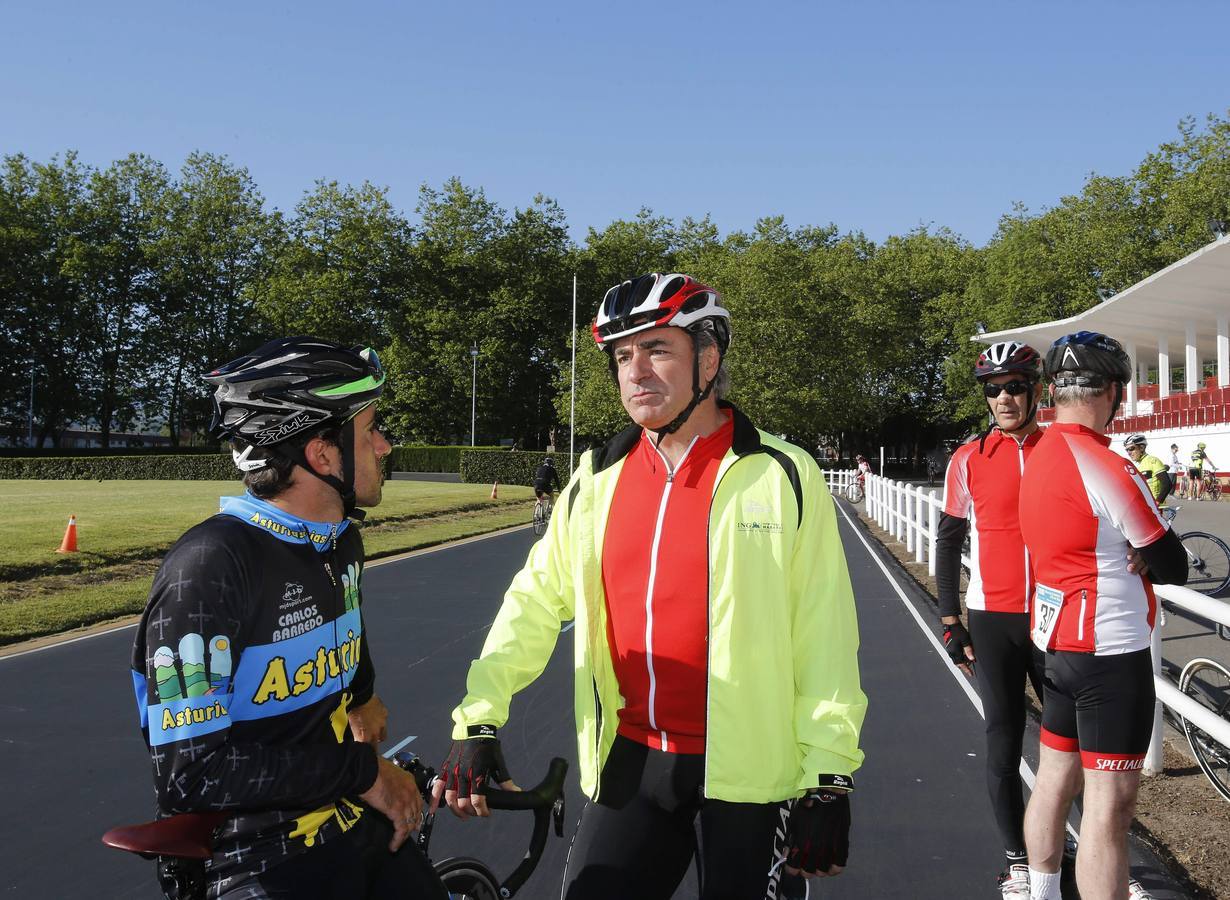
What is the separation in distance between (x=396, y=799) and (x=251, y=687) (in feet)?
1.51

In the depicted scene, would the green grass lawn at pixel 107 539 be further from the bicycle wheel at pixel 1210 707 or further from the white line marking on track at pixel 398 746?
the bicycle wheel at pixel 1210 707

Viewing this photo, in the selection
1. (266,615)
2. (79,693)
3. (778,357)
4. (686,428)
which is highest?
(778,357)

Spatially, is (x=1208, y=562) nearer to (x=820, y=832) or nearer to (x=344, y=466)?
(x=820, y=832)

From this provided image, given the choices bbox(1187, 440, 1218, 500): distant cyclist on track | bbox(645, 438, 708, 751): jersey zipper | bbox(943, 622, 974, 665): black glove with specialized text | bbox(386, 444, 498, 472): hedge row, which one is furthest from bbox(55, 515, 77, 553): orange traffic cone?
bbox(386, 444, 498, 472): hedge row

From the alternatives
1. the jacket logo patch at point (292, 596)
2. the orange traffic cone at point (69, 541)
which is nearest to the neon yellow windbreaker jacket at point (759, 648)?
the jacket logo patch at point (292, 596)

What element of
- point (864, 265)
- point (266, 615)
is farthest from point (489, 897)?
point (864, 265)

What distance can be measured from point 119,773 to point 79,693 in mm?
2504

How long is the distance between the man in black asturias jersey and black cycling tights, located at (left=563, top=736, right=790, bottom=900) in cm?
43

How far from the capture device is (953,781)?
5652mm

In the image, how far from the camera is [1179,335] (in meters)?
51.8

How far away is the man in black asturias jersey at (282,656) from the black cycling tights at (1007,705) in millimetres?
2543

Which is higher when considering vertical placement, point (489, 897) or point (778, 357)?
point (778, 357)

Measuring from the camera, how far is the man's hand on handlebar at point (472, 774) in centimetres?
242

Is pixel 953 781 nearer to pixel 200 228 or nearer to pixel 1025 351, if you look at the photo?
pixel 1025 351
